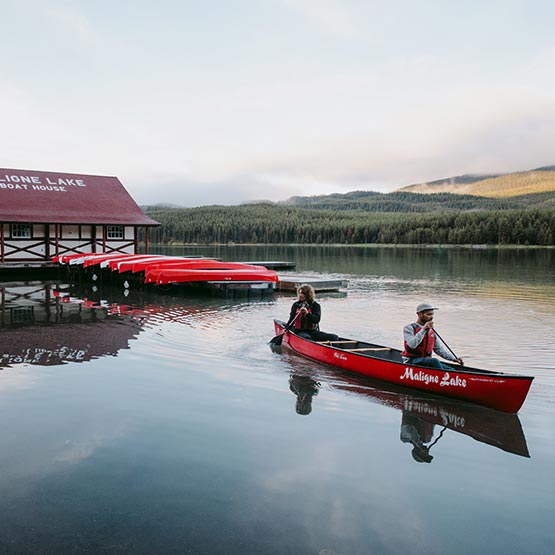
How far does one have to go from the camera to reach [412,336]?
11023 mm

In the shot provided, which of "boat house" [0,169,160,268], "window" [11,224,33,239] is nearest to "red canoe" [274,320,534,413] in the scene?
"boat house" [0,169,160,268]

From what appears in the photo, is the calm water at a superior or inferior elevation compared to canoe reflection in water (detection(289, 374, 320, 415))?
superior

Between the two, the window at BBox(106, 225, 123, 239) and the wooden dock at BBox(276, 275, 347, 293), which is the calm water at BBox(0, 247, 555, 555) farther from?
the window at BBox(106, 225, 123, 239)

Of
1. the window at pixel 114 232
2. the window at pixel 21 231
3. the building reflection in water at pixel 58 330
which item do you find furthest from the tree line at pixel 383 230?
the building reflection in water at pixel 58 330

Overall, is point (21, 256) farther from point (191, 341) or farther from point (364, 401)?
point (364, 401)

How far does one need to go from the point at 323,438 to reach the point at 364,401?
2.23m

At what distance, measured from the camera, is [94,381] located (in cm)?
1138

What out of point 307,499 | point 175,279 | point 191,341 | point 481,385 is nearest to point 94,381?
point 191,341

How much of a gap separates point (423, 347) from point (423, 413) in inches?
61.6

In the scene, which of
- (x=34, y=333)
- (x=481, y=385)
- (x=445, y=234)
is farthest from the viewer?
(x=445, y=234)

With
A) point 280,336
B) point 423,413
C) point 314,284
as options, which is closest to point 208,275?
point 314,284

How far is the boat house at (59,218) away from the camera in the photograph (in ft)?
126

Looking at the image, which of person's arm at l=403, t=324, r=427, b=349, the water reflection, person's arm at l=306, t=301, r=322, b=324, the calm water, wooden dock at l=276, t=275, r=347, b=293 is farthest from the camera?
wooden dock at l=276, t=275, r=347, b=293

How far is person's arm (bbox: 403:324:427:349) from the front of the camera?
1079 centimetres
